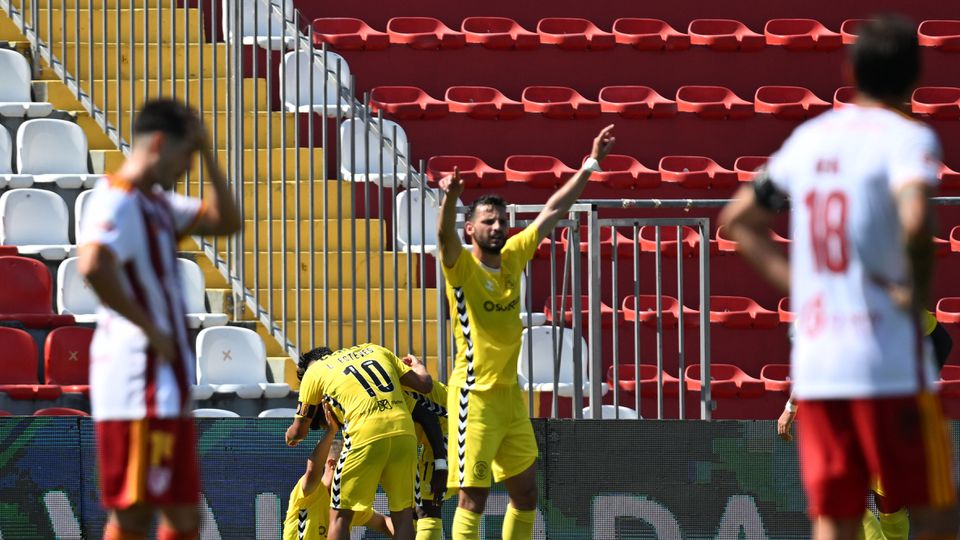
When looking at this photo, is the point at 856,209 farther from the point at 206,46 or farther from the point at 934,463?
the point at 206,46

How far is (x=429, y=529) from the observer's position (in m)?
8.71

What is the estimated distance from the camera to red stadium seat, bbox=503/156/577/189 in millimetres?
13227

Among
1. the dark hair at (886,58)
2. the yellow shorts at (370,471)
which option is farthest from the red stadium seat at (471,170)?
the dark hair at (886,58)

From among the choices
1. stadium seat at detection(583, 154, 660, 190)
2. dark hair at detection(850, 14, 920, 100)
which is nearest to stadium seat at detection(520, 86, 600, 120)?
stadium seat at detection(583, 154, 660, 190)

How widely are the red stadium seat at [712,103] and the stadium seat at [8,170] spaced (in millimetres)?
5889

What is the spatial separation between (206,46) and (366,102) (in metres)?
2.67

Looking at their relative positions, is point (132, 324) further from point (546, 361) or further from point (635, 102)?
point (635, 102)

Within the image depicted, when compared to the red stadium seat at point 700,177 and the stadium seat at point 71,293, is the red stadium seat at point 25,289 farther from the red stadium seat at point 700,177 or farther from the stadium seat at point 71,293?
the red stadium seat at point 700,177

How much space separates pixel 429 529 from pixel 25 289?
3.78 meters

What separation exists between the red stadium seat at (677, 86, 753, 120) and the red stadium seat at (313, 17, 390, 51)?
9.27 feet

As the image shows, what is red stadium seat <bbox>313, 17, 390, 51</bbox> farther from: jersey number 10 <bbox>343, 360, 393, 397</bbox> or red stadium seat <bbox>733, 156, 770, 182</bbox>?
jersey number 10 <bbox>343, 360, 393, 397</bbox>

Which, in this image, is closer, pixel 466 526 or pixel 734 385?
pixel 466 526

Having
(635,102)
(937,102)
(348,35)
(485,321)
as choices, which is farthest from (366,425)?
(937,102)

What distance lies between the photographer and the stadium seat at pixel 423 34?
1445 centimetres
